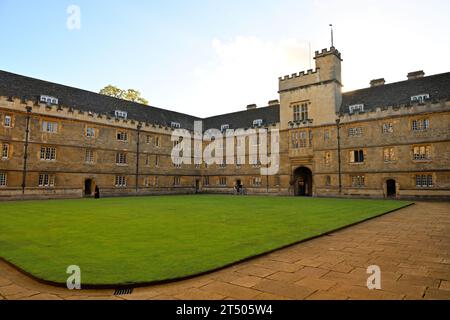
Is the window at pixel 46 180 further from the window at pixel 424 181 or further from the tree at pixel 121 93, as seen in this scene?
the window at pixel 424 181

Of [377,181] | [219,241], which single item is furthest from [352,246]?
[377,181]

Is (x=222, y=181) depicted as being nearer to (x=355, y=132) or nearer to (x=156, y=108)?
(x=156, y=108)

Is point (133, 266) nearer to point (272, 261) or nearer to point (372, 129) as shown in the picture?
point (272, 261)

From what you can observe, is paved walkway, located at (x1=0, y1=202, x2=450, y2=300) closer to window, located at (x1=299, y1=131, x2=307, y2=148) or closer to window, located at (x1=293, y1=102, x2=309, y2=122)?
window, located at (x1=299, y1=131, x2=307, y2=148)

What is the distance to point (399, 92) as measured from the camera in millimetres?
29906

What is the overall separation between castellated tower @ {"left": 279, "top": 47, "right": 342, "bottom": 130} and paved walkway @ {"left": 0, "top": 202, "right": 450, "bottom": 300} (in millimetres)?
27515

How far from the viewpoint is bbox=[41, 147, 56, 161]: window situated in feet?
90.3

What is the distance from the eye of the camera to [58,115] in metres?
28.4

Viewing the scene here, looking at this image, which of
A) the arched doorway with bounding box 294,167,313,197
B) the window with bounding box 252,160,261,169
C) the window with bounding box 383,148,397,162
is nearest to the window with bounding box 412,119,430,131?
the window with bounding box 383,148,397,162

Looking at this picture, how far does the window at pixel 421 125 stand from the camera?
26484 millimetres

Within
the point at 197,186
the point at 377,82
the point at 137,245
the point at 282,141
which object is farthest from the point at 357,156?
the point at 137,245
